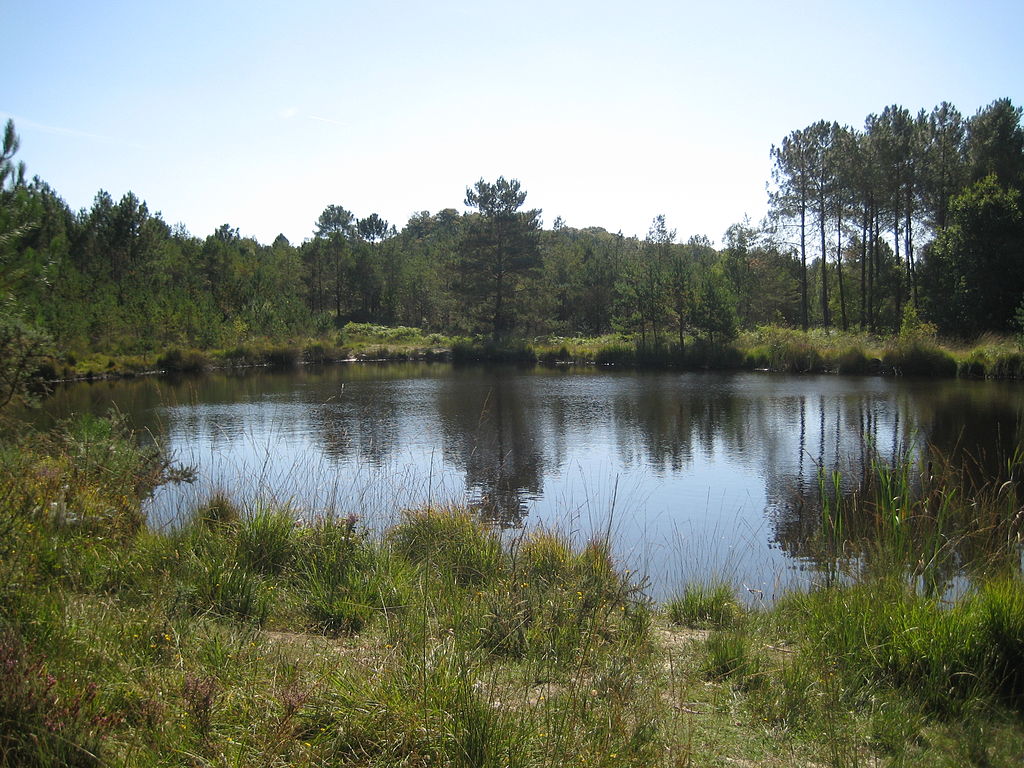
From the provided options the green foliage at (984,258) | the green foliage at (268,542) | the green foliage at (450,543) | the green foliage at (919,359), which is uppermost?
the green foliage at (984,258)

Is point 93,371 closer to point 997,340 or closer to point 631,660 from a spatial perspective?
point 631,660

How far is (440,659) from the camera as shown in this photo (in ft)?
10.6

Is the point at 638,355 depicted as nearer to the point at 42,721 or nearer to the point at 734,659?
the point at 734,659

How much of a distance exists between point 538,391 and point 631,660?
25.6m

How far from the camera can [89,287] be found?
37.7 meters

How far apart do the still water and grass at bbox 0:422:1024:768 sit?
0.97 metres

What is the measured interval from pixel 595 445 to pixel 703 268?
30.9 m

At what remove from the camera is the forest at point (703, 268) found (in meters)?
32.8

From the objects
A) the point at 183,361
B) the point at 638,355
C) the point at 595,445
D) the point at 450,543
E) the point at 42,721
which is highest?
the point at 183,361

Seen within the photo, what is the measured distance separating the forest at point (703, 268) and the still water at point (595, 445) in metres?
7.15

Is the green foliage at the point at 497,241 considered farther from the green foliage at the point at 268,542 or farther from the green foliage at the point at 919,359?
the green foliage at the point at 268,542

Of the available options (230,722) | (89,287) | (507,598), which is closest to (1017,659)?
(507,598)

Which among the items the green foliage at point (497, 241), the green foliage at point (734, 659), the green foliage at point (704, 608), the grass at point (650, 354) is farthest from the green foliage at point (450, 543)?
the green foliage at point (497, 241)

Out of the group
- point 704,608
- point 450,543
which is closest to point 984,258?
point 704,608
